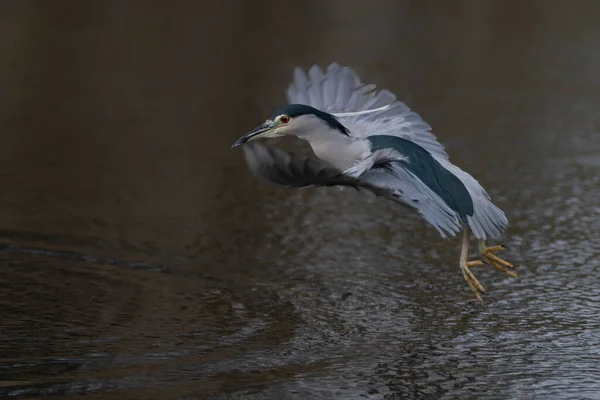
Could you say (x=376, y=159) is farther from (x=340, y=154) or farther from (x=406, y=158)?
(x=340, y=154)

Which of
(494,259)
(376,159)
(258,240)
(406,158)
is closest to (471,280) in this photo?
(494,259)

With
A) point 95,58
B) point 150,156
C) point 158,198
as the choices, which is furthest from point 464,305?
point 95,58

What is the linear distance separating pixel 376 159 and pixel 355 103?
4.01 ft

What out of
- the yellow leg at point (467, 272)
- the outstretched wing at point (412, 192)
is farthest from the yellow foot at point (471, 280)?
the outstretched wing at point (412, 192)

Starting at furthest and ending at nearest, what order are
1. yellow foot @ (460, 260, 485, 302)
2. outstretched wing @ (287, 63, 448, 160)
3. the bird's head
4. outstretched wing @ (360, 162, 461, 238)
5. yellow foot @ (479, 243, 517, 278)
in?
outstretched wing @ (287, 63, 448, 160)
yellow foot @ (479, 243, 517, 278)
yellow foot @ (460, 260, 485, 302)
the bird's head
outstretched wing @ (360, 162, 461, 238)

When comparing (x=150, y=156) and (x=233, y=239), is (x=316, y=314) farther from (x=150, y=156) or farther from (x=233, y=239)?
(x=150, y=156)

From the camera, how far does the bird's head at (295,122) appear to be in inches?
195

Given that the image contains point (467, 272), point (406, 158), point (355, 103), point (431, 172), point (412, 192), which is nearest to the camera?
point (412, 192)

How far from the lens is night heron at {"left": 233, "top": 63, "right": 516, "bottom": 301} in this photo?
13.5ft

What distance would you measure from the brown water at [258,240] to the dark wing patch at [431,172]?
54 cm

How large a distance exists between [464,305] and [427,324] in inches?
13.4

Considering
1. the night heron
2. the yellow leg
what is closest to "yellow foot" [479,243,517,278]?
the night heron

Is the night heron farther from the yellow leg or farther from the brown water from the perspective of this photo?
the brown water

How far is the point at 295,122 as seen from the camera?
195 inches
